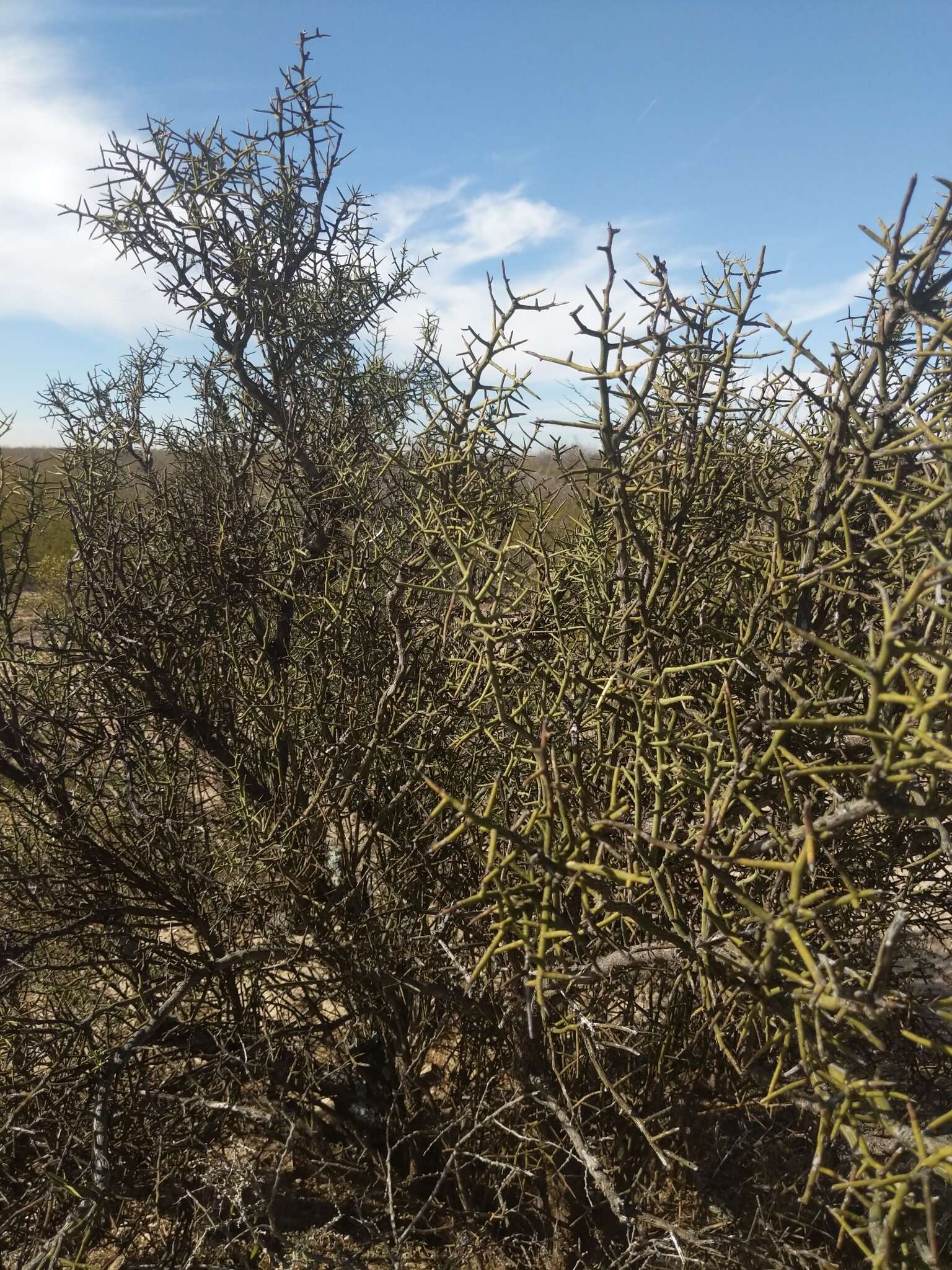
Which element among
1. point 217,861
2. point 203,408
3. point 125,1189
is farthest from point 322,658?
point 203,408

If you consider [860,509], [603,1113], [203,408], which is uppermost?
[203,408]

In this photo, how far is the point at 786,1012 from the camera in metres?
1.40

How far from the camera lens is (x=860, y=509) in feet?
6.29

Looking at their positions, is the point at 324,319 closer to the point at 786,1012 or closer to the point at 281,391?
the point at 281,391

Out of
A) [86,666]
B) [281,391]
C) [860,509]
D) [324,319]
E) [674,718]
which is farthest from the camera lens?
[324,319]

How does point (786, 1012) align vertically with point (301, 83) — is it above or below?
below

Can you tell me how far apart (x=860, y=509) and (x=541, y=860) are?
1.22 meters

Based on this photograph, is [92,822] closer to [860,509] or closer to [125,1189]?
[125,1189]

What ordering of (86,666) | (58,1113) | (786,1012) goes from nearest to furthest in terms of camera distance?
(786,1012)
(58,1113)
(86,666)

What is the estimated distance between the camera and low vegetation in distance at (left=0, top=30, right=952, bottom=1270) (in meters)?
1.40

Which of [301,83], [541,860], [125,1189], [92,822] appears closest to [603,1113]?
[125,1189]

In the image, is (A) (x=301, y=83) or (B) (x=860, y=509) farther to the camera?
(A) (x=301, y=83)

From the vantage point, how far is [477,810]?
247cm

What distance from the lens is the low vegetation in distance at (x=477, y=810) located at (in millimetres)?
1397
